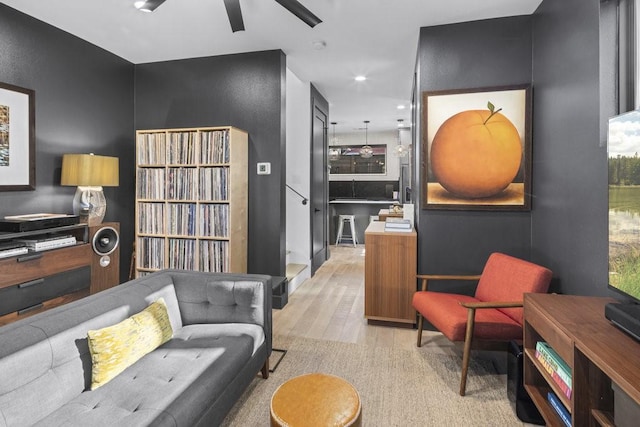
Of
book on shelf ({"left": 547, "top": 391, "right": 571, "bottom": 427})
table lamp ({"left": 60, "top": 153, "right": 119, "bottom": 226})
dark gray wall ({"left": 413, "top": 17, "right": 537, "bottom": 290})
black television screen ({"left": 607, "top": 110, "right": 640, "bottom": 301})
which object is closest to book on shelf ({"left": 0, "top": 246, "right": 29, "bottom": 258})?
table lamp ({"left": 60, "top": 153, "right": 119, "bottom": 226})

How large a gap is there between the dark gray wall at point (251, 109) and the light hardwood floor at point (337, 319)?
0.53m

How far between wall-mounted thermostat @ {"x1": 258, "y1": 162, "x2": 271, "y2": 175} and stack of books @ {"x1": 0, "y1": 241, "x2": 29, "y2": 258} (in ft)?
6.99

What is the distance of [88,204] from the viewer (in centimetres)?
329

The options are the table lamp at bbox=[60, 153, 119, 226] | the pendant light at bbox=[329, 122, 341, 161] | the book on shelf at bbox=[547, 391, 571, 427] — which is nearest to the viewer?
the book on shelf at bbox=[547, 391, 571, 427]

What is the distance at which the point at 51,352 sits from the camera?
1392 mm

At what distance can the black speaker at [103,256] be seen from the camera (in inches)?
126

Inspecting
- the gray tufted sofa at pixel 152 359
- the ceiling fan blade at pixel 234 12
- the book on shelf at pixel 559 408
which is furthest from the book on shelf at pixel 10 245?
the book on shelf at pixel 559 408

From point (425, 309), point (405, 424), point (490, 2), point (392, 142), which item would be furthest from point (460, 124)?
point (392, 142)

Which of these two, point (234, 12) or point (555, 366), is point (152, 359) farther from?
point (234, 12)

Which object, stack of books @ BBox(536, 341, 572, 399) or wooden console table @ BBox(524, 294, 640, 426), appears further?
stack of books @ BBox(536, 341, 572, 399)

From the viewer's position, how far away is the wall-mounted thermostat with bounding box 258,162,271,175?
3.81m

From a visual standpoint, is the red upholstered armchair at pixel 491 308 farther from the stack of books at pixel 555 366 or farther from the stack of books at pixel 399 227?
the stack of books at pixel 399 227

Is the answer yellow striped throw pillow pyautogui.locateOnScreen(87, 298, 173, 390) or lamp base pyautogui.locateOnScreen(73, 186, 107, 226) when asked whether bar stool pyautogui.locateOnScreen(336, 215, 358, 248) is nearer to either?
lamp base pyautogui.locateOnScreen(73, 186, 107, 226)

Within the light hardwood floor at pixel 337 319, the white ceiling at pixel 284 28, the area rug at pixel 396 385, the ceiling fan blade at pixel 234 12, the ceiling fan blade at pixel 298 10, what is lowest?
the area rug at pixel 396 385
